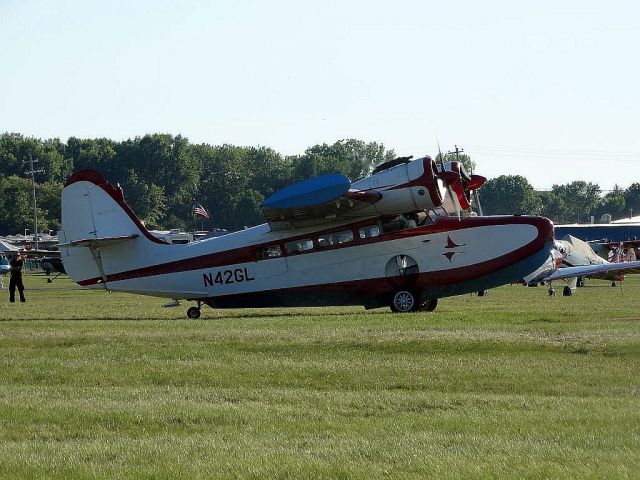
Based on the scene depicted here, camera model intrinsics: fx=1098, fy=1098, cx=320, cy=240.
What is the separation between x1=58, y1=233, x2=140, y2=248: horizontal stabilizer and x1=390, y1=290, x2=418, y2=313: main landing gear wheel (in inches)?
296

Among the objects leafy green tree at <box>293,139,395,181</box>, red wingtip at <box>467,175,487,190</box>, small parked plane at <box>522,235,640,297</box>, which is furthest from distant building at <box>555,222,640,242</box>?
red wingtip at <box>467,175,487,190</box>

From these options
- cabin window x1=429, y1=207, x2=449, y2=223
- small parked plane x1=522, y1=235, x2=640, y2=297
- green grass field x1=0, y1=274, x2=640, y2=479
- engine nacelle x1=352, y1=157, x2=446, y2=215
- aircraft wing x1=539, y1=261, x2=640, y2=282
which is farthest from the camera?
small parked plane x1=522, y1=235, x2=640, y2=297

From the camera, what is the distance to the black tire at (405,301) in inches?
1142

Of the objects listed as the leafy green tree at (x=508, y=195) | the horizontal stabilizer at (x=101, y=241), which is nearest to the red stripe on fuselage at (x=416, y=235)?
the horizontal stabilizer at (x=101, y=241)

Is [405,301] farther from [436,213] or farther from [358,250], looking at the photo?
[436,213]

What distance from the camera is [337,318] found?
2661 centimetres

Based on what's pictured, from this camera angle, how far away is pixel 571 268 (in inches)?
1811

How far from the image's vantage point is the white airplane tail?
30.8m

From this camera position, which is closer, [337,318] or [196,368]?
[196,368]

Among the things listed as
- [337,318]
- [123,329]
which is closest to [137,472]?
[123,329]

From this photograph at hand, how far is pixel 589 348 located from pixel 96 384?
830 cm

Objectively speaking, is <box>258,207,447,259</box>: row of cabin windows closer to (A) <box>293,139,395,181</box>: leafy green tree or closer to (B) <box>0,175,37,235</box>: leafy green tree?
(A) <box>293,139,395,181</box>: leafy green tree

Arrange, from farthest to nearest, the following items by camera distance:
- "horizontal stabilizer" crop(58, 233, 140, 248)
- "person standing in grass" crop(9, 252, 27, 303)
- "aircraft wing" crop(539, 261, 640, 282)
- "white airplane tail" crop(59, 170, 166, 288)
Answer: "aircraft wing" crop(539, 261, 640, 282) < "person standing in grass" crop(9, 252, 27, 303) < "white airplane tail" crop(59, 170, 166, 288) < "horizontal stabilizer" crop(58, 233, 140, 248)

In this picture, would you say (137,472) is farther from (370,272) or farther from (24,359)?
(370,272)
